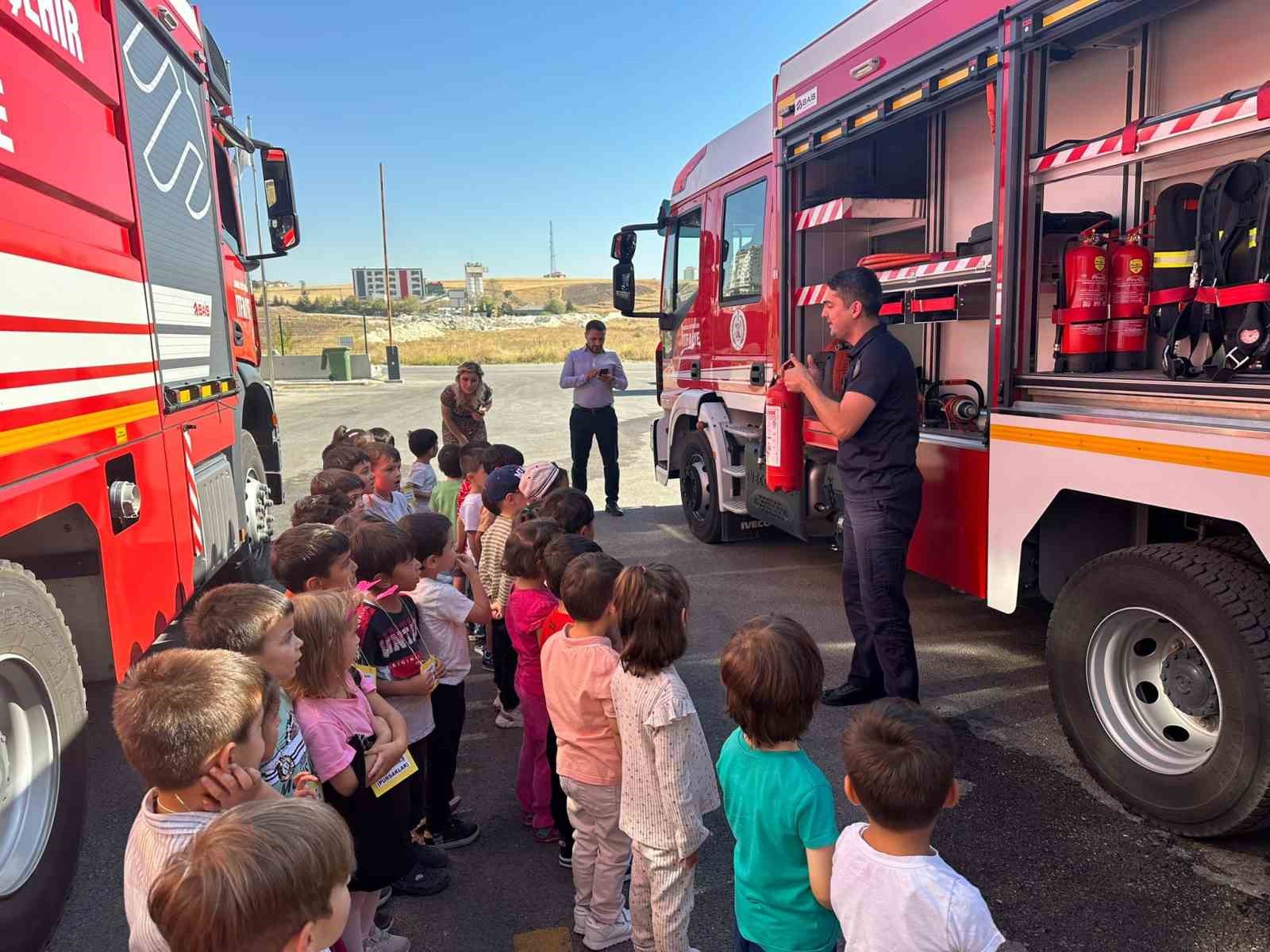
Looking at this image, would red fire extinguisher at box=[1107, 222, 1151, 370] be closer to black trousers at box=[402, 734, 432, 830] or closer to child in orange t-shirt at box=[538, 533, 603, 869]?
child in orange t-shirt at box=[538, 533, 603, 869]

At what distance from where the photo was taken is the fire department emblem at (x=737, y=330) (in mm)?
6086

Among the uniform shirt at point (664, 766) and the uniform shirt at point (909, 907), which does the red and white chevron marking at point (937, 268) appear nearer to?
the uniform shirt at point (664, 766)

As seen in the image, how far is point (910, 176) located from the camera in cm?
551

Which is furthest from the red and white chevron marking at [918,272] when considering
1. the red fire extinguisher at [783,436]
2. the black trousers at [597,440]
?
the black trousers at [597,440]

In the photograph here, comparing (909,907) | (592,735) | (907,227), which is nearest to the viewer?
(909,907)

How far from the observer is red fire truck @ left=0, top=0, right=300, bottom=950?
2367 mm

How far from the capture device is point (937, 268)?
14.2 ft

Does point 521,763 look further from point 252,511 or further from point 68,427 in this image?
point 252,511

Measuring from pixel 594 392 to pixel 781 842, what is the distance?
6.54m

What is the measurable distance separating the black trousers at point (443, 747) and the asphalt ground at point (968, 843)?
0.16 meters

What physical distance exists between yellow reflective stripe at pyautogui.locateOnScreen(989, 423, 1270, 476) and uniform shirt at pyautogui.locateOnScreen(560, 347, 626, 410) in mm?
4851

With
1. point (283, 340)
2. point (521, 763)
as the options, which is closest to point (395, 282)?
point (283, 340)

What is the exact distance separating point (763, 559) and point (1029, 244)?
140 inches

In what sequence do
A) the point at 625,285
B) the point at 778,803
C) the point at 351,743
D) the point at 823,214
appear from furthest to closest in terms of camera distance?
the point at 625,285 → the point at 823,214 → the point at 351,743 → the point at 778,803
